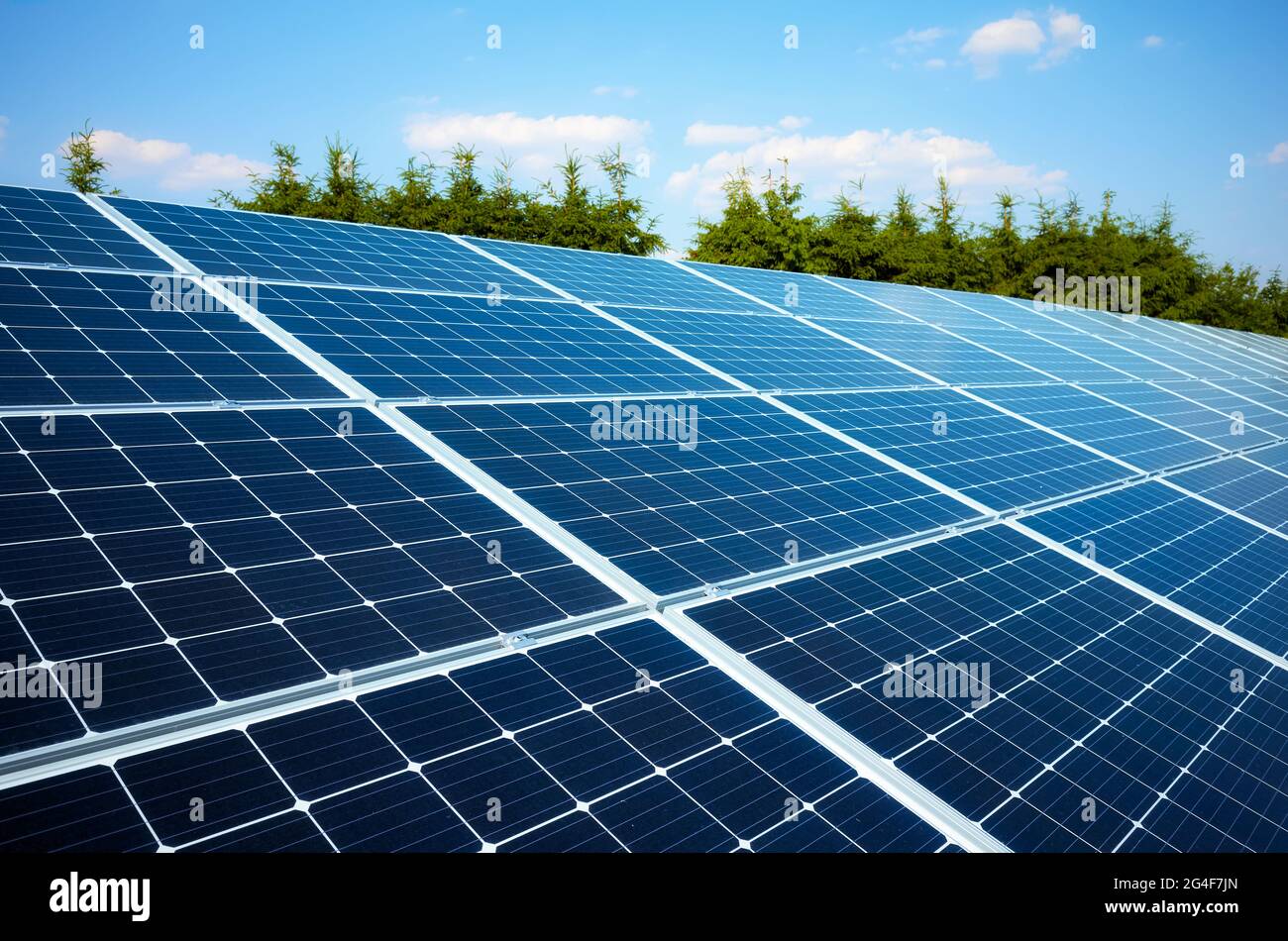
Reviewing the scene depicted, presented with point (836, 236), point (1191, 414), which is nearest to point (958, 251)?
point (836, 236)

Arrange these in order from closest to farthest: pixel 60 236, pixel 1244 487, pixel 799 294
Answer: pixel 60 236, pixel 1244 487, pixel 799 294

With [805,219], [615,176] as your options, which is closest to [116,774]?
[615,176]

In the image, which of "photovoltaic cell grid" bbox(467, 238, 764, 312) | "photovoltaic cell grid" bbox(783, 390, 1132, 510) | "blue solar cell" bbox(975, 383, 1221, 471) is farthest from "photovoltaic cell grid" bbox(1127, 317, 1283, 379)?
"photovoltaic cell grid" bbox(467, 238, 764, 312)

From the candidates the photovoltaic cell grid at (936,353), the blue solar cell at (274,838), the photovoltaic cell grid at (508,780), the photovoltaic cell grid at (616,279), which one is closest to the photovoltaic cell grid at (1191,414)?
the photovoltaic cell grid at (936,353)

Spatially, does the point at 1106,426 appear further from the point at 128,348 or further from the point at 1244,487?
the point at 128,348

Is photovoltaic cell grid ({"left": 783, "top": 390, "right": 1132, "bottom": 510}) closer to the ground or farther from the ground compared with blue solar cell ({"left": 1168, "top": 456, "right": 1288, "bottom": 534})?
farther from the ground

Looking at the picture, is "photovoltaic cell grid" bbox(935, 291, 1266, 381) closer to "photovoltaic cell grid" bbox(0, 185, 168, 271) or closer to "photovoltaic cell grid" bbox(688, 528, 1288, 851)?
"photovoltaic cell grid" bbox(688, 528, 1288, 851)
